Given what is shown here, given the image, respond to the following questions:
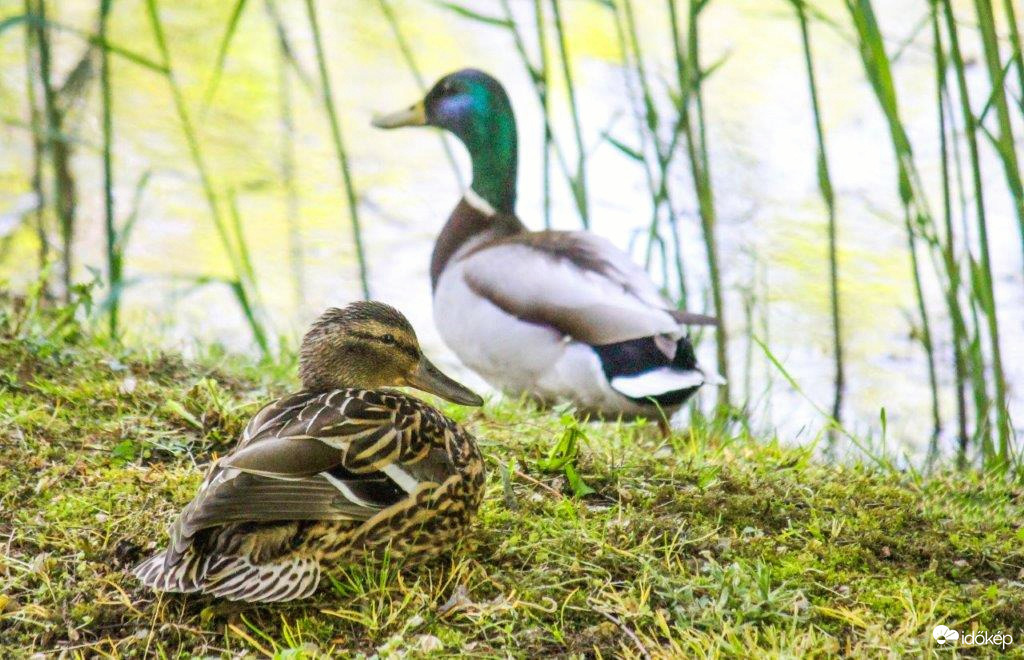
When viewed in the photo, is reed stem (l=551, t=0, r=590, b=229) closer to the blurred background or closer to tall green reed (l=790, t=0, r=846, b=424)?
the blurred background

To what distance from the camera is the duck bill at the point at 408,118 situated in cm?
550

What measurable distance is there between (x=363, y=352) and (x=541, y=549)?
678 millimetres

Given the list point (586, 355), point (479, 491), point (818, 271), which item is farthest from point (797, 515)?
point (818, 271)

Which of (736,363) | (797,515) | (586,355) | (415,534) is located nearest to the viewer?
(415,534)

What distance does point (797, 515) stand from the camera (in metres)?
2.92

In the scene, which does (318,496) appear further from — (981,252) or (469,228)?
(469,228)

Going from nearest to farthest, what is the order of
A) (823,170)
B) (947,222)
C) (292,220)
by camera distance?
(947,222)
(823,170)
(292,220)

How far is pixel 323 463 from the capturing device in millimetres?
2430

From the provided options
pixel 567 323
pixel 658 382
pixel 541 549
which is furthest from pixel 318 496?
pixel 567 323

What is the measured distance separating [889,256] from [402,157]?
3120mm

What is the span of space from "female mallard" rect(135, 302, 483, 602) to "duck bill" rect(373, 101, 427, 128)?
286 cm

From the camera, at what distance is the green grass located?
2.39 meters

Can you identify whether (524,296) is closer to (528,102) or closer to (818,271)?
(818,271)

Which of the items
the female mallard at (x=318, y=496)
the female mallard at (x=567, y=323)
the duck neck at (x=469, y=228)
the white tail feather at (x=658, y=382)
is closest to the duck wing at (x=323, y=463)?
the female mallard at (x=318, y=496)
